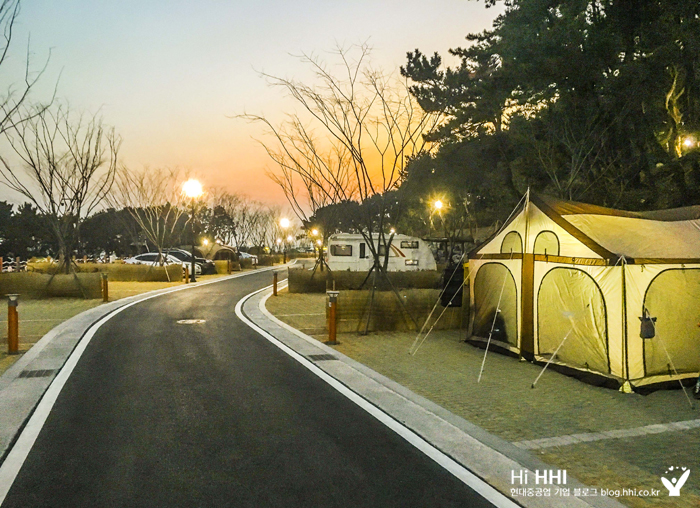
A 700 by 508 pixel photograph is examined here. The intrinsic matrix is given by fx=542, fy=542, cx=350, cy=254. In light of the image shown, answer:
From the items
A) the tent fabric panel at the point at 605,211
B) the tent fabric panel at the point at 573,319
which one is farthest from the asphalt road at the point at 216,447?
the tent fabric panel at the point at 605,211

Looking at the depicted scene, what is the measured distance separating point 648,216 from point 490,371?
4092mm

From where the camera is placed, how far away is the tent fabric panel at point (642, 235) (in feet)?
25.5

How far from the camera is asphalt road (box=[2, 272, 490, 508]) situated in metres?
4.11

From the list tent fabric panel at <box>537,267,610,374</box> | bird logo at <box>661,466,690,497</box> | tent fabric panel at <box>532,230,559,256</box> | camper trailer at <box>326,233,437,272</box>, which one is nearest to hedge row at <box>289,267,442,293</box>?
camper trailer at <box>326,233,437,272</box>

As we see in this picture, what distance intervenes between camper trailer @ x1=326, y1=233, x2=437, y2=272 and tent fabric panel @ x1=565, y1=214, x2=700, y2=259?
18.0 meters

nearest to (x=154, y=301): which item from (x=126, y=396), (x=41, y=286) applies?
(x=41, y=286)

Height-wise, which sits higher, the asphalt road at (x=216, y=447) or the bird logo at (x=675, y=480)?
the asphalt road at (x=216, y=447)

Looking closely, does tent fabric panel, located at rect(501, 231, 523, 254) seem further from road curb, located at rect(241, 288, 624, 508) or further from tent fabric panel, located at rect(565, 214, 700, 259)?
road curb, located at rect(241, 288, 624, 508)

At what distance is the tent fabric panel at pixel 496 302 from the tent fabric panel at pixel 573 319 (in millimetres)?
756

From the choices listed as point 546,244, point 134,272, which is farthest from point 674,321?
point 134,272

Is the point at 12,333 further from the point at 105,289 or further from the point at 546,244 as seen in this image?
the point at 546,244

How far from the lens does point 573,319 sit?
838 cm

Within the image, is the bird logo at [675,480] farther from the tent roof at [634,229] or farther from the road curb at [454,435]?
the tent roof at [634,229]

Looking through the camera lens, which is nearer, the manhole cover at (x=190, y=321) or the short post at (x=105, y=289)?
the manhole cover at (x=190, y=321)
